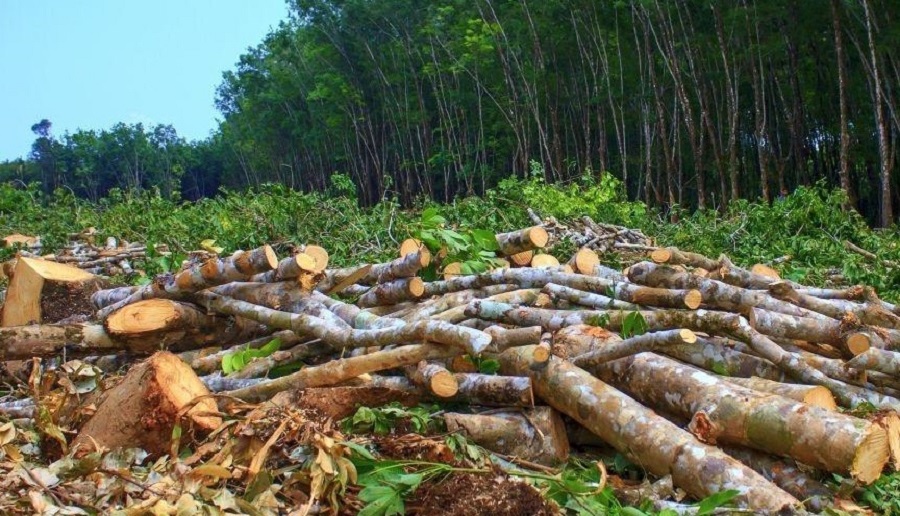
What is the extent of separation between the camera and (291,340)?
516 cm

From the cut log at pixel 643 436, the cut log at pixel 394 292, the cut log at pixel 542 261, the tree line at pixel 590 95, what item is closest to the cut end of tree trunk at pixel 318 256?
the cut log at pixel 394 292

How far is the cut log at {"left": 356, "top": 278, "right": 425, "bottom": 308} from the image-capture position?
5.29 m

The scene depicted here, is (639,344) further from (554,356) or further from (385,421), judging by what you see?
(385,421)

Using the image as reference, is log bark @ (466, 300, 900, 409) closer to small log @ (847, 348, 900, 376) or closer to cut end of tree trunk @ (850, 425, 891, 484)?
small log @ (847, 348, 900, 376)

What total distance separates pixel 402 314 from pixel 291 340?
0.68 m

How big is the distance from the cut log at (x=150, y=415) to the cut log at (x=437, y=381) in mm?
925

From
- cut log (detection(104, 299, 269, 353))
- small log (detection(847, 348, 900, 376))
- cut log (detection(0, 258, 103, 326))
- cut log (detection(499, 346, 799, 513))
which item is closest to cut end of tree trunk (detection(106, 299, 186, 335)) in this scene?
cut log (detection(104, 299, 269, 353))

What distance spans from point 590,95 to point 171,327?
24.3 m

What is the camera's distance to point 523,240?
5801 mm

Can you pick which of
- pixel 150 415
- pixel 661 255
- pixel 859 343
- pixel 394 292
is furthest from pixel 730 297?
pixel 150 415

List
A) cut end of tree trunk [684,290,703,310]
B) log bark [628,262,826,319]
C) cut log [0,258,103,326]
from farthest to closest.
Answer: cut log [0,258,103,326] → log bark [628,262,826,319] → cut end of tree trunk [684,290,703,310]

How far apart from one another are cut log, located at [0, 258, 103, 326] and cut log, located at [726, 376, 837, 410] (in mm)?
4909

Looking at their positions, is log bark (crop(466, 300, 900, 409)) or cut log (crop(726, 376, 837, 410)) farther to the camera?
log bark (crop(466, 300, 900, 409))

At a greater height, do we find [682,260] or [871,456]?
[682,260]
